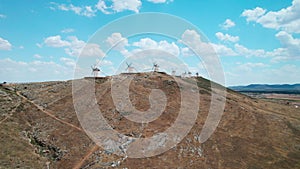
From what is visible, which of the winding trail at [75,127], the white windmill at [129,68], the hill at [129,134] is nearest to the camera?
the winding trail at [75,127]

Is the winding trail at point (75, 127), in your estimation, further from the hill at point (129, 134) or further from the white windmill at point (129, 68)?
the white windmill at point (129, 68)

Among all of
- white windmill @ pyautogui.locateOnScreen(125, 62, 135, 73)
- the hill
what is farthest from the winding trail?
white windmill @ pyautogui.locateOnScreen(125, 62, 135, 73)

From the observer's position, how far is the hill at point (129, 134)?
92.3 metres

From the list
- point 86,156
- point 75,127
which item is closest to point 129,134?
point 86,156

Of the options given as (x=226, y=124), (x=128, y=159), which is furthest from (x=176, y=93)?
(x=128, y=159)

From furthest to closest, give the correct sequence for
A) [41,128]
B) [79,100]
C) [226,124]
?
[79,100] → [226,124] → [41,128]

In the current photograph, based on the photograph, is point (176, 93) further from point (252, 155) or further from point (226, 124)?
point (252, 155)

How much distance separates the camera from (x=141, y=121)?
11350 centimetres

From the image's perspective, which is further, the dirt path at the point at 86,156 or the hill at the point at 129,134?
the hill at the point at 129,134

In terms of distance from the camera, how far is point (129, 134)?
343ft

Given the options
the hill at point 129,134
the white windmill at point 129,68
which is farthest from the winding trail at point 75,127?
the white windmill at point 129,68

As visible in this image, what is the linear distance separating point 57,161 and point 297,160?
90.2 m

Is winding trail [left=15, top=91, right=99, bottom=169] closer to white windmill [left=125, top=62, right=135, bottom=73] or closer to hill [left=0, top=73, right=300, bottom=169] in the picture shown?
hill [left=0, top=73, right=300, bottom=169]

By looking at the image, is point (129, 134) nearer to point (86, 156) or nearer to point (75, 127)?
point (86, 156)
